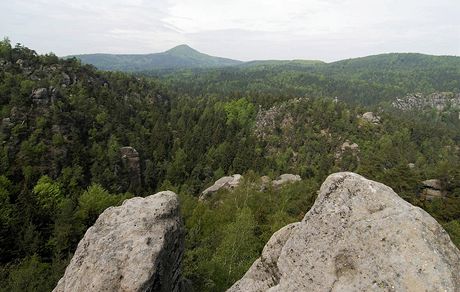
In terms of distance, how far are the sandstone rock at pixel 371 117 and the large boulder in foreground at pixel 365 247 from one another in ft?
551

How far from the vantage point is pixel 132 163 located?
128m

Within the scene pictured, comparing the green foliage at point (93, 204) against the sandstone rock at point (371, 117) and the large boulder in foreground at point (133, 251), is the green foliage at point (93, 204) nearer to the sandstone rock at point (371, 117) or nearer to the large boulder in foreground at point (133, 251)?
the large boulder in foreground at point (133, 251)

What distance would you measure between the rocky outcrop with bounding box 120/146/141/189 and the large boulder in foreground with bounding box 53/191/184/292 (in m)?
109

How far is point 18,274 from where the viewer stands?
38656mm

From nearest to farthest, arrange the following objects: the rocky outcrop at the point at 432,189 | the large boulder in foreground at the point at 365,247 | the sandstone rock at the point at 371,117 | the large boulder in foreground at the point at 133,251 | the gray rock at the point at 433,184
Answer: the large boulder in foreground at the point at 365,247 < the large boulder in foreground at the point at 133,251 < the rocky outcrop at the point at 432,189 < the gray rock at the point at 433,184 < the sandstone rock at the point at 371,117

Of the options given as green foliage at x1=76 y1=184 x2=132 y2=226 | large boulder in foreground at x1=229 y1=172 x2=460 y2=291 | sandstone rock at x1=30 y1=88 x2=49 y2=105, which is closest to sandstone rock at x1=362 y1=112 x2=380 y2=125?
green foliage at x1=76 y1=184 x2=132 y2=226

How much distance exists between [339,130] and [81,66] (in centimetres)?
12520

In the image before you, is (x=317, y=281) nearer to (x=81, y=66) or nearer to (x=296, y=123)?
(x=296, y=123)

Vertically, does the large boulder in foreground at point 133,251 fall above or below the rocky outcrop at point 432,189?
above

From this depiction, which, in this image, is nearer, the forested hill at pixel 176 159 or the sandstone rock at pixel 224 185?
the forested hill at pixel 176 159

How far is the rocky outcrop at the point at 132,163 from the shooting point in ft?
413

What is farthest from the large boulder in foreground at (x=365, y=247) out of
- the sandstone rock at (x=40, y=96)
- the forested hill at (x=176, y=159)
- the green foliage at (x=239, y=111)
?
the green foliage at (x=239, y=111)

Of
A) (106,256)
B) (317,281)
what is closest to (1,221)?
(106,256)

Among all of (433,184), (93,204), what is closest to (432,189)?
(433,184)
